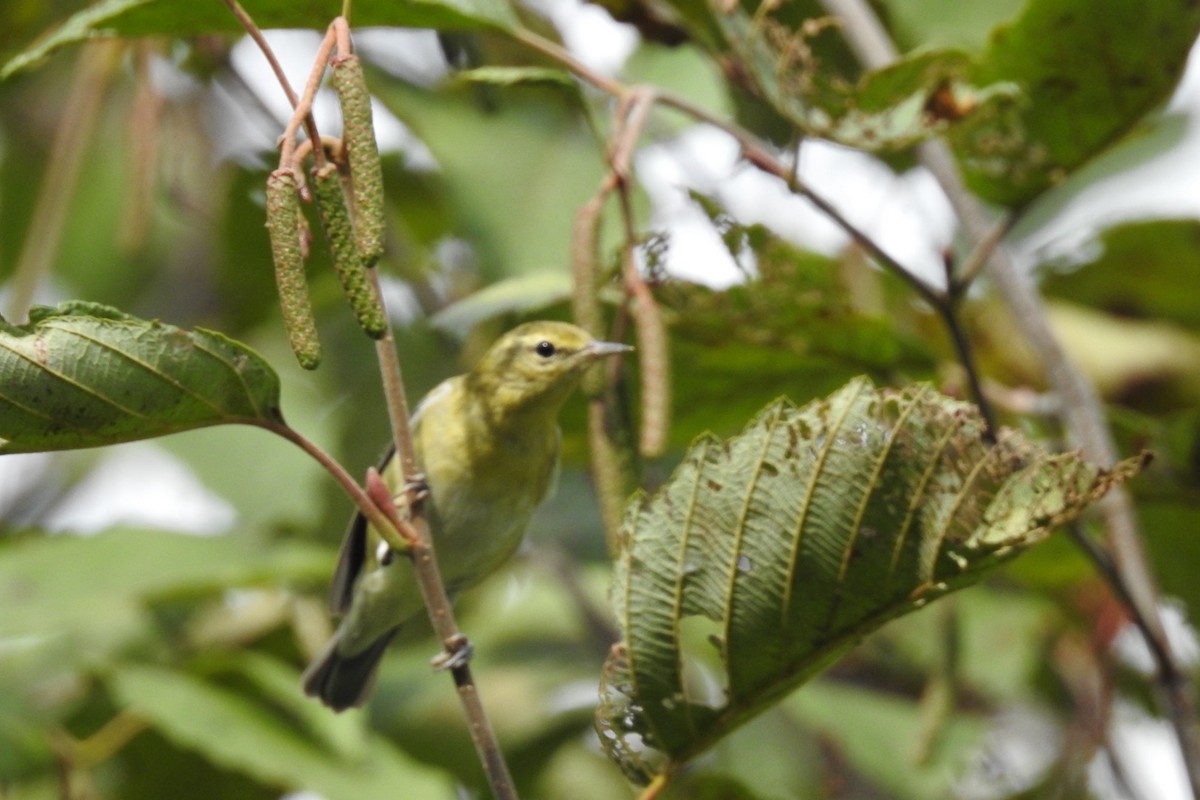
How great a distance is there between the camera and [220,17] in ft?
6.05

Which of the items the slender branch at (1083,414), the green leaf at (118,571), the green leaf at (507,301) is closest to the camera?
the slender branch at (1083,414)

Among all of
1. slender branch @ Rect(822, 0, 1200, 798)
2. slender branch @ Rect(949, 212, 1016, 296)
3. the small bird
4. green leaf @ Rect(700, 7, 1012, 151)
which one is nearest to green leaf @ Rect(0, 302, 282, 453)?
green leaf @ Rect(700, 7, 1012, 151)

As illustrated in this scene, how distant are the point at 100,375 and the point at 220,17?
62 cm

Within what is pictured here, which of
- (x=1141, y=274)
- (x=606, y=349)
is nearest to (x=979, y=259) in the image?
(x=606, y=349)

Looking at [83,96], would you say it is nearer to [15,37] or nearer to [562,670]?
[15,37]

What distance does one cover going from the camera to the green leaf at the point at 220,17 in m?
1.80

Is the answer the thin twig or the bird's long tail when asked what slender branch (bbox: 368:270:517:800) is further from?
the thin twig

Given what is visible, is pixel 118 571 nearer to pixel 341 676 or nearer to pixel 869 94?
pixel 341 676

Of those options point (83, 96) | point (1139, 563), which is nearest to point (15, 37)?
point (83, 96)

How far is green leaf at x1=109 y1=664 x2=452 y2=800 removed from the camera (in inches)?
113

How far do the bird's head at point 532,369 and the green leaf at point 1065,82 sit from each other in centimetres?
89

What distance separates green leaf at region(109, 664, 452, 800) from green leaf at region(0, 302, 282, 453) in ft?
4.96

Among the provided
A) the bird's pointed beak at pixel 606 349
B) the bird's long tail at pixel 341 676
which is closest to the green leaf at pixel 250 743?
the bird's long tail at pixel 341 676

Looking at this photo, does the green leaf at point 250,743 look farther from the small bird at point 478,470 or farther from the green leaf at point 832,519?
the green leaf at point 832,519
